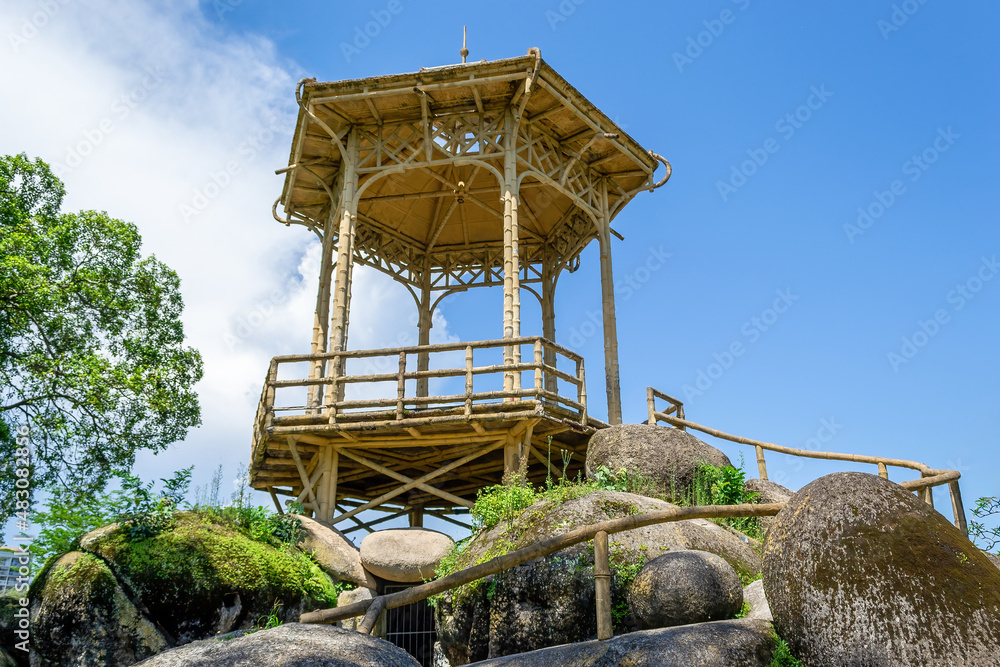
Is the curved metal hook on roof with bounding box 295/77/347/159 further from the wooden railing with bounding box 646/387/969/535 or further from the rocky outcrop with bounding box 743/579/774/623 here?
the rocky outcrop with bounding box 743/579/774/623

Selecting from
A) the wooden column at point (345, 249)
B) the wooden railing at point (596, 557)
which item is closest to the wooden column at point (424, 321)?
the wooden column at point (345, 249)

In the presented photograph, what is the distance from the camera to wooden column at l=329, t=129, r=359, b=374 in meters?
15.4

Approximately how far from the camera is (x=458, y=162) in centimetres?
1603

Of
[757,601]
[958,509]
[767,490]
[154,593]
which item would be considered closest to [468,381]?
[767,490]

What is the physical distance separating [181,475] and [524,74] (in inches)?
362

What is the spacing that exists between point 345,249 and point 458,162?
2.77 meters

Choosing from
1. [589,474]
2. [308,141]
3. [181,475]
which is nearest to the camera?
[181,475]

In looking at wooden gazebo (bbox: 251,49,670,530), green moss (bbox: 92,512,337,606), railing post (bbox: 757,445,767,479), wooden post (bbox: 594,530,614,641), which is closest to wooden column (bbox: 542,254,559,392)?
wooden gazebo (bbox: 251,49,670,530)

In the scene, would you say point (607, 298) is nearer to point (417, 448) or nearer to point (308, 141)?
point (417, 448)

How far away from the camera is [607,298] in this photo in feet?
58.5

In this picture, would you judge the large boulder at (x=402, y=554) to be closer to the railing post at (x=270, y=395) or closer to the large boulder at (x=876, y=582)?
the railing post at (x=270, y=395)

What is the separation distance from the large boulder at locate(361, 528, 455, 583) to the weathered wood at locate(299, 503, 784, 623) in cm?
466

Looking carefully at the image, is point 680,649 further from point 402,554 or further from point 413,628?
point 413,628

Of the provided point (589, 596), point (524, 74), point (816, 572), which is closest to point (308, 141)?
point (524, 74)
